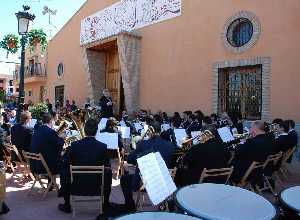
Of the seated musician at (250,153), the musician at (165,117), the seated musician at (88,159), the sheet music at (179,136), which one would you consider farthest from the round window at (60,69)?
the seated musician at (88,159)

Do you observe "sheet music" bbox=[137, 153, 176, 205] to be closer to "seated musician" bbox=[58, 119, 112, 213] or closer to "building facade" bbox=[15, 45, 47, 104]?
"seated musician" bbox=[58, 119, 112, 213]

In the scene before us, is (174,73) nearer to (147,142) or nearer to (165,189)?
(147,142)

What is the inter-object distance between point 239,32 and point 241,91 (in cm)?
188

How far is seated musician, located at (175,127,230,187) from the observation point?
215 inches

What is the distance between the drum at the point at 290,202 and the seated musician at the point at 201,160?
6.74 ft

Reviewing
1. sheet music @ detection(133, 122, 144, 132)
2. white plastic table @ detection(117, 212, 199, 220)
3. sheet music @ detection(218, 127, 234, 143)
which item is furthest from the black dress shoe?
sheet music @ detection(133, 122, 144, 132)

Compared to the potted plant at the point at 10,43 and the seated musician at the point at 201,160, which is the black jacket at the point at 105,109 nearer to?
the potted plant at the point at 10,43

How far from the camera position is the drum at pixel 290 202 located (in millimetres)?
2947

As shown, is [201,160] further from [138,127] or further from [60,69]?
[60,69]

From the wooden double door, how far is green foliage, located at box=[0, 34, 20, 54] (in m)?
5.11

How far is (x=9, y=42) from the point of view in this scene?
15344 millimetres

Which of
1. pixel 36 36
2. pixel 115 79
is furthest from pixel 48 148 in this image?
pixel 115 79

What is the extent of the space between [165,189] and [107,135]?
4.48m

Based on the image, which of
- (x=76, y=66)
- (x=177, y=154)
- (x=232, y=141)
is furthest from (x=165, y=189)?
(x=76, y=66)
